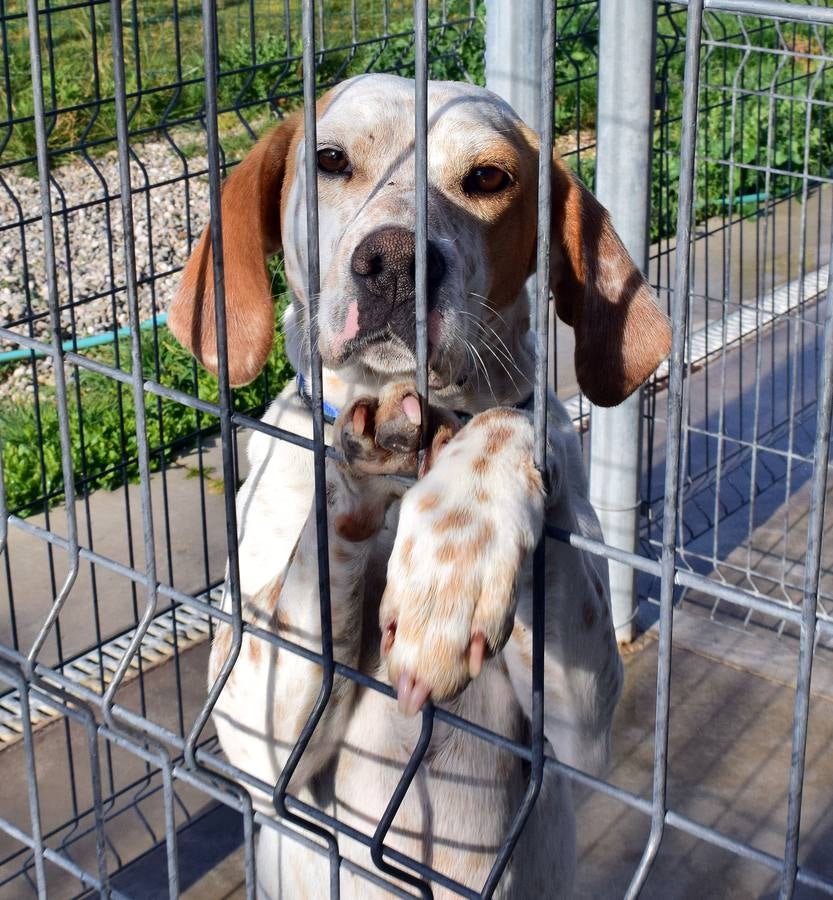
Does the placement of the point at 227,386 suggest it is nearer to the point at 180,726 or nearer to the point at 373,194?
the point at 373,194

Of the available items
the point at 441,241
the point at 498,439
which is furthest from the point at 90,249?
the point at 498,439

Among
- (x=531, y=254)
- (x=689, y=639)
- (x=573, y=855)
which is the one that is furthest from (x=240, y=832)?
(x=531, y=254)

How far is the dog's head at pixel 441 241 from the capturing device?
188 cm

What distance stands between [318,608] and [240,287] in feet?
1.94

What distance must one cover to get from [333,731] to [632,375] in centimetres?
73

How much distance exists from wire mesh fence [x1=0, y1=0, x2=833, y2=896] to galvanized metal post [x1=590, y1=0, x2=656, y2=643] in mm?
167

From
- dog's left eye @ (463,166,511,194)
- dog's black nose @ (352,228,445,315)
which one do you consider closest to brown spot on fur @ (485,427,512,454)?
dog's black nose @ (352,228,445,315)

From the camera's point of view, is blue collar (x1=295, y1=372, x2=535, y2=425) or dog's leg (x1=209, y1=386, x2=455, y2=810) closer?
dog's leg (x1=209, y1=386, x2=455, y2=810)

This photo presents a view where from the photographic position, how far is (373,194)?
1.98 meters

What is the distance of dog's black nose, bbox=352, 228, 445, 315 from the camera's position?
5.58 feet

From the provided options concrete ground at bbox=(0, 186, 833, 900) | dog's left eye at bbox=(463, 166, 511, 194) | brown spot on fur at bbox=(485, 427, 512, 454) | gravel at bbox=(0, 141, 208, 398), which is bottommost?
concrete ground at bbox=(0, 186, 833, 900)

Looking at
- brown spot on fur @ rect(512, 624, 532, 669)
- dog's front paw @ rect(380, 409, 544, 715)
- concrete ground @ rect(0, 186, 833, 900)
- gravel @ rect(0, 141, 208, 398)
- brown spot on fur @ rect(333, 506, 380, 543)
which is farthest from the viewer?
gravel @ rect(0, 141, 208, 398)

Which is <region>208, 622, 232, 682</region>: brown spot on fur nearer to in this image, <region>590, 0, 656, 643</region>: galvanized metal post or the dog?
the dog

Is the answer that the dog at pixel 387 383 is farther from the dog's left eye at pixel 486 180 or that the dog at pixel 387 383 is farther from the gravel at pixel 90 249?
the gravel at pixel 90 249
